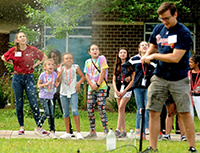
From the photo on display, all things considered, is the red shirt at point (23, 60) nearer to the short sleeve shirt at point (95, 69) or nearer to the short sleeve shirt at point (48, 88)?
the short sleeve shirt at point (48, 88)

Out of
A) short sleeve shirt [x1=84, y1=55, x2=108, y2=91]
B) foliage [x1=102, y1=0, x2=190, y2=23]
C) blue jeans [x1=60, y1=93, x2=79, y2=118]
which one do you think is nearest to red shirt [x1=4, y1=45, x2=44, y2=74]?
blue jeans [x1=60, y1=93, x2=79, y2=118]

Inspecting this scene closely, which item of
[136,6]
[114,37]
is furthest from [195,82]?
[114,37]

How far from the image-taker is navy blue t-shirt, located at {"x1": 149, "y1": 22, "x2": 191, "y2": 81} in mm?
5203

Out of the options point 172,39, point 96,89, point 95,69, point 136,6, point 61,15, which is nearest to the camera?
point 172,39

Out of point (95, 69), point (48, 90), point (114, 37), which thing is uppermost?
point (114, 37)

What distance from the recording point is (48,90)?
25.5 ft

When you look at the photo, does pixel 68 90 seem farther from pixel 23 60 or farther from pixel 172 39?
pixel 172 39

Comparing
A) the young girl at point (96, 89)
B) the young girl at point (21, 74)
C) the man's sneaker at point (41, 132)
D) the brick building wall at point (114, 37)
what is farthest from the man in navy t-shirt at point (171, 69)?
the brick building wall at point (114, 37)

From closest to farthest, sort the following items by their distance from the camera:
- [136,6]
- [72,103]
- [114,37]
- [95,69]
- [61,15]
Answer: [72,103]
[95,69]
[136,6]
[61,15]
[114,37]

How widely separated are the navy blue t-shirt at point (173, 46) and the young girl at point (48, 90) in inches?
118

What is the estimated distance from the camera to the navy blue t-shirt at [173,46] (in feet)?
17.1

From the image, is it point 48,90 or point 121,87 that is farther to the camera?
point 121,87

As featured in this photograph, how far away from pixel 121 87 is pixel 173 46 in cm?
288

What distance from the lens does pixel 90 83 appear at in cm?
769
